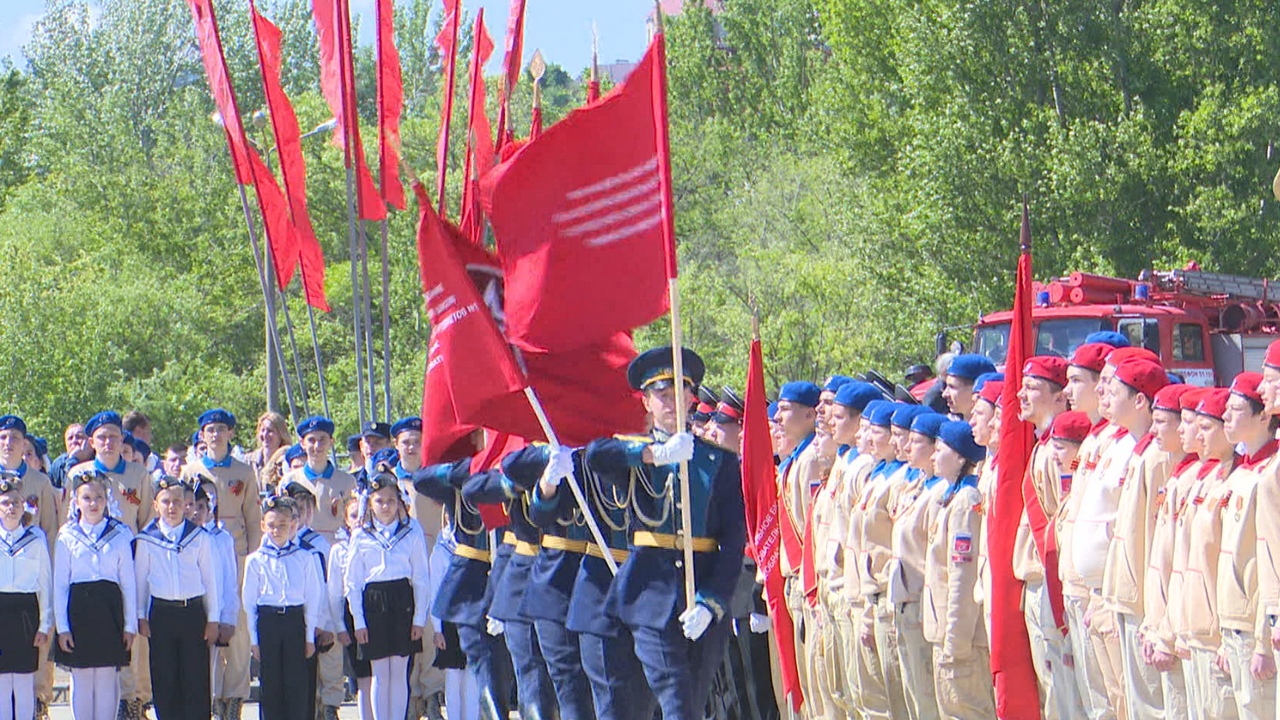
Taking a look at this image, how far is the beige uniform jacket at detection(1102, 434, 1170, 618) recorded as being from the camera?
25.1 feet

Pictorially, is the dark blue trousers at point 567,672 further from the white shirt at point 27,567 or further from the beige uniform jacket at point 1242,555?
the white shirt at point 27,567

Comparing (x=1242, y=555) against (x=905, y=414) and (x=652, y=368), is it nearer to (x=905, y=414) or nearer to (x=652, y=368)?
(x=905, y=414)

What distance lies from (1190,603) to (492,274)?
3.98m

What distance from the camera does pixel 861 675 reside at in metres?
9.58

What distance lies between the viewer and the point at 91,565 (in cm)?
1177

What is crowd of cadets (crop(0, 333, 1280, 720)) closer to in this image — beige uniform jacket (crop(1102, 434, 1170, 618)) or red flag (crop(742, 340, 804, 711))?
beige uniform jacket (crop(1102, 434, 1170, 618))

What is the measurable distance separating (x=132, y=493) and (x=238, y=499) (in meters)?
0.75

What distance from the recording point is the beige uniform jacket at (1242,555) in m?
6.91

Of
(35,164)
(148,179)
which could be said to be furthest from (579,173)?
(35,164)

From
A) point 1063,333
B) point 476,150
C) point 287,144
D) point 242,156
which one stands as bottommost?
point 1063,333

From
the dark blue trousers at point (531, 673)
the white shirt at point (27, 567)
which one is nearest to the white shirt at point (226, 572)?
the white shirt at point (27, 567)

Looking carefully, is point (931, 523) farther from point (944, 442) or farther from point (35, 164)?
point (35, 164)

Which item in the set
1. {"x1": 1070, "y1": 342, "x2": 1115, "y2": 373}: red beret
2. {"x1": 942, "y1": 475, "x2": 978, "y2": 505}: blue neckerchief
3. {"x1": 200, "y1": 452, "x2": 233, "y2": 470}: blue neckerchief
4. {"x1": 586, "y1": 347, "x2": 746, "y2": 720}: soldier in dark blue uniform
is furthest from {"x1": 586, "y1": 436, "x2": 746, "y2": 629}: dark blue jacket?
{"x1": 200, "y1": 452, "x2": 233, "y2": 470}: blue neckerchief

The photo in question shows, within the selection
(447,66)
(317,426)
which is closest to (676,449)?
(447,66)
